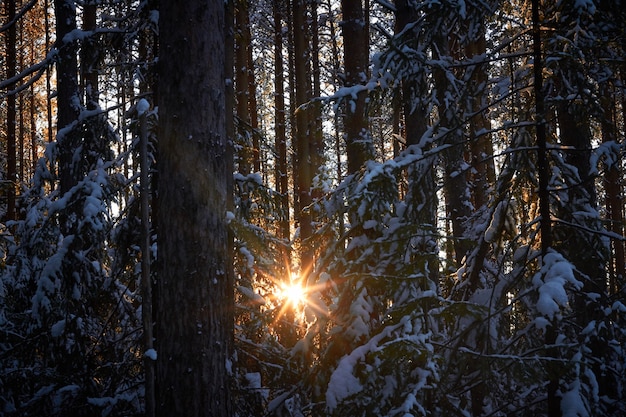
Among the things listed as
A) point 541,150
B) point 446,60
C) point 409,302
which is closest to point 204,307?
point 409,302

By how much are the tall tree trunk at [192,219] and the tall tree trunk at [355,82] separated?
6.37 feet

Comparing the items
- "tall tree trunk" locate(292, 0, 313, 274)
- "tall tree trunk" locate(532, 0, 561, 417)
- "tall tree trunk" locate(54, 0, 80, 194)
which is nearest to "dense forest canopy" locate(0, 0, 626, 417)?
"tall tree trunk" locate(532, 0, 561, 417)

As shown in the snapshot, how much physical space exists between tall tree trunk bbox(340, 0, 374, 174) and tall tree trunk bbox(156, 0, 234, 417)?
194 centimetres

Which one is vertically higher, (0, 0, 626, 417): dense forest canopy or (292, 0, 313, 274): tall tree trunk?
(292, 0, 313, 274): tall tree trunk

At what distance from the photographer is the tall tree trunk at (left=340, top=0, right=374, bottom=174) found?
6.25 metres

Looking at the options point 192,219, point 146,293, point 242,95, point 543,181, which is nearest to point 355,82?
point 543,181

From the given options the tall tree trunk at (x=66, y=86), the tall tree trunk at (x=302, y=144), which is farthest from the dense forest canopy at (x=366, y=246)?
the tall tree trunk at (x=302, y=144)

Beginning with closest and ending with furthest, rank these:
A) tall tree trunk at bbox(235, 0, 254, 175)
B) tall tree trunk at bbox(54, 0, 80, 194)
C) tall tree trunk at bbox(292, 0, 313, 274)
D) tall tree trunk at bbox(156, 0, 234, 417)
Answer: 1. tall tree trunk at bbox(156, 0, 234, 417)
2. tall tree trunk at bbox(235, 0, 254, 175)
3. tall tree trunk at bbox(54, 0, 80, 194)
4. tall tree trunk at bbox(292, 0, 313, 274)

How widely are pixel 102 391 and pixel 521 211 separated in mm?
Answer: 6053

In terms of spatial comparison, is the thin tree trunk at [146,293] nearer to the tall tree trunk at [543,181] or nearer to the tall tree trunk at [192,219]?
the tall tree trunk at [192,219]

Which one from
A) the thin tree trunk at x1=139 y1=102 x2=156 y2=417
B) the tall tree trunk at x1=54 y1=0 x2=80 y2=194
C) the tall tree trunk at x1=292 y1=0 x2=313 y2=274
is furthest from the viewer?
the tall tree trunk at x1=292 y1=0 x2=313 y2=274

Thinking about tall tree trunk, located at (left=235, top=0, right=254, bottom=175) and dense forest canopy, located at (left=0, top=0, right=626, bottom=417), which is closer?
dense forest canopy, located at (left=0, top=0, right=626, bottom=417)

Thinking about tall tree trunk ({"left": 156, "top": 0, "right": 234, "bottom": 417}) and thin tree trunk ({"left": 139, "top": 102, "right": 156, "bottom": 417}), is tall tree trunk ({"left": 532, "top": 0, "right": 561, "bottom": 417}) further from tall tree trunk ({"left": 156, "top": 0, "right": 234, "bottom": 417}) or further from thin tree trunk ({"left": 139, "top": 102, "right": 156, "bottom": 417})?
thin tree trunk ({"left": 139, "top": 102, "right": 156, "bottom": 417})

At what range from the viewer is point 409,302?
465cm
